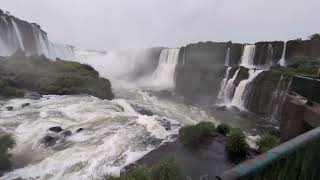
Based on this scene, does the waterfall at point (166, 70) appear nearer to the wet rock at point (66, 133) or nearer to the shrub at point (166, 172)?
the wet rock at point (66, 133)

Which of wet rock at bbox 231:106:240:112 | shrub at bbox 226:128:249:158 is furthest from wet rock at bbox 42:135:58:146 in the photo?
wet rock at bbox 231:106:240:112

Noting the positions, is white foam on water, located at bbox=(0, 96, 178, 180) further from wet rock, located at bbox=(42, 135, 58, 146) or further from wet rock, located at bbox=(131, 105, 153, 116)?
wet rock, located at bbox=(131, 105, 153, 116)

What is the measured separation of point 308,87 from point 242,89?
67.6 feet

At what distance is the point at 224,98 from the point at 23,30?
3454 centimetres

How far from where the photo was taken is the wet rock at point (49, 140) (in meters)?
13.8

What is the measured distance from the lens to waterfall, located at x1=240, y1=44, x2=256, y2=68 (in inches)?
1427

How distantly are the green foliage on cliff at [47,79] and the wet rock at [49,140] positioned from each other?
1341 centimetres

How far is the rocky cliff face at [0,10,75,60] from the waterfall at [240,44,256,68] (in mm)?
29757

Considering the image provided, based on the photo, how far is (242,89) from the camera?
2847 cm

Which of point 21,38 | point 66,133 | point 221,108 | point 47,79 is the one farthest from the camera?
point 21,38

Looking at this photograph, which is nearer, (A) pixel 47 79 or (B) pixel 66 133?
(B) pixel 66 133

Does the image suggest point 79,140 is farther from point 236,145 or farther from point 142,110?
point 142,110

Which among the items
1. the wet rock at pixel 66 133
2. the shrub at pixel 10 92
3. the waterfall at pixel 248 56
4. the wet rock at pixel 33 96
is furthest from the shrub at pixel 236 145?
the waterfall at pixel 248 56

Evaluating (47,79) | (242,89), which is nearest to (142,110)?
(242,89)
